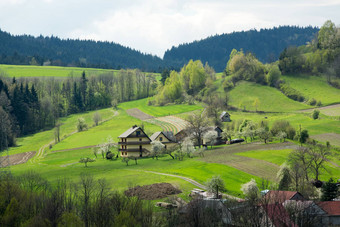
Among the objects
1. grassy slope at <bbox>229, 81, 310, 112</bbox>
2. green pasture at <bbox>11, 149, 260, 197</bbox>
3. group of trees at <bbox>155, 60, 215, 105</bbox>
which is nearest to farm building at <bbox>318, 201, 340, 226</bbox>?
green pasture at <bbox>11, 149, 260, 197</bbox>

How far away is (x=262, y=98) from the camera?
520 ft

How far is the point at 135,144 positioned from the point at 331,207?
53326 millimetres

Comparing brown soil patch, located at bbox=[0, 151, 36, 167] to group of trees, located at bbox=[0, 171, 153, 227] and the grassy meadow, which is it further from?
group of trees, located at bbox=[0, 171, 153, 227]

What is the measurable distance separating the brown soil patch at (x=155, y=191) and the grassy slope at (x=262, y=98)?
9138cm

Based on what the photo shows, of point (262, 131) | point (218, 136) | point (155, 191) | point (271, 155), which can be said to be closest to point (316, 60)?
point (262, 131)

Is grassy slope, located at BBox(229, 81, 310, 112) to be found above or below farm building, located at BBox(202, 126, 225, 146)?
above

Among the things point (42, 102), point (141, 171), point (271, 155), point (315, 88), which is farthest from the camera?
point (315, 88)

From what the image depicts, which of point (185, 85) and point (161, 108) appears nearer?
A: point (161, 108)

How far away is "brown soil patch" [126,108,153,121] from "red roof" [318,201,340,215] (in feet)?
315

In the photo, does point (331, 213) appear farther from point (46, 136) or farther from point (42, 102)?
point (42, 102)

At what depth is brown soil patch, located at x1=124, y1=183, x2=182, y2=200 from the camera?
58.6 metres

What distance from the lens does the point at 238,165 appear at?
79938mm

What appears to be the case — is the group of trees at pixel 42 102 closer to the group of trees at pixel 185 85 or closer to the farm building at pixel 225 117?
the group of trees at pixel 185 85

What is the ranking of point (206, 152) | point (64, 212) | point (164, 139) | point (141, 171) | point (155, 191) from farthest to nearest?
Answer: point (164, 139) → point (206, 152) → point (141, 171) → point (155, 191) → point (64, 212)
